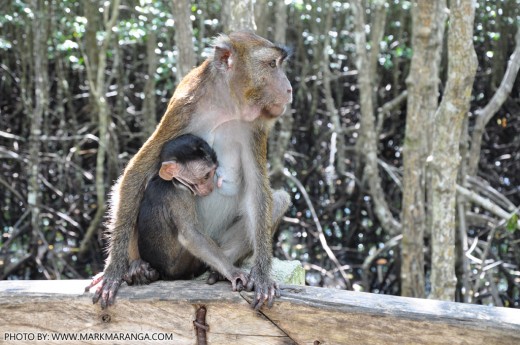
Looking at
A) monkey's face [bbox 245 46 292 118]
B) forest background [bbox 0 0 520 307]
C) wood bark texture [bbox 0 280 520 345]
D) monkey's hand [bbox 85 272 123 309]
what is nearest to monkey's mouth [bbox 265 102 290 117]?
monkey's face [bbox 245 46 292 118]

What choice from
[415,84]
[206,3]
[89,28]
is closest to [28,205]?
[89,28]

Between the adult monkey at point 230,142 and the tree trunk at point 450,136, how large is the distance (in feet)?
4.98

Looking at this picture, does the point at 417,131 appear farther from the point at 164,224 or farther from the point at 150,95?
the point at 150,95

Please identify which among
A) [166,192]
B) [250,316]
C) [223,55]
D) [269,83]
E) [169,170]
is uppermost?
[223,55]

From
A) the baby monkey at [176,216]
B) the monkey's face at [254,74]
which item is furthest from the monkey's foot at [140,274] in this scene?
the monkey's face at [254,74]

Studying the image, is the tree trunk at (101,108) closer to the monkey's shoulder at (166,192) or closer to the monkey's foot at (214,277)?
the monkey's shoulder at (166,192)

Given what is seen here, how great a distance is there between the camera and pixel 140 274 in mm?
3637

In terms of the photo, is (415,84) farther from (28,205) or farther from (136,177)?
(28,205)

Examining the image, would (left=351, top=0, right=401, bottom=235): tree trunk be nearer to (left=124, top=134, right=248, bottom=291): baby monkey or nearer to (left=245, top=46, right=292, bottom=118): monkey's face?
(left=245, top=46, right=292, bottom=118): monkey's face

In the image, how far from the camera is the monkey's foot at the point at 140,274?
11.8 ft

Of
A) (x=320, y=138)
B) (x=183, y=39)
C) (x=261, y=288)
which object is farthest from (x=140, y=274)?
(x=320, y=138)

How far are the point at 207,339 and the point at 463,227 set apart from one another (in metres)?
4.39

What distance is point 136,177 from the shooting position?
3.75 metres

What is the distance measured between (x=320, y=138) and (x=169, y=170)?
647 cm
